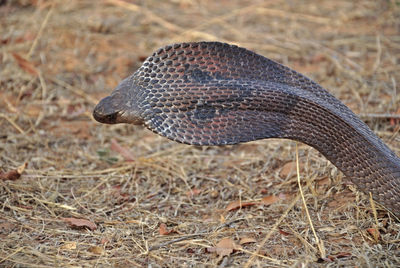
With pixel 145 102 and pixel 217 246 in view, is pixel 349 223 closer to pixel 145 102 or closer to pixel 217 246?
pixel 217 246

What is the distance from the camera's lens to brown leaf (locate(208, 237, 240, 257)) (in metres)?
3.00

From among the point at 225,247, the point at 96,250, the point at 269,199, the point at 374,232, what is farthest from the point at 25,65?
the point at 374,232

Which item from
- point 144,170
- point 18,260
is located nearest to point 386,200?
point 144,170

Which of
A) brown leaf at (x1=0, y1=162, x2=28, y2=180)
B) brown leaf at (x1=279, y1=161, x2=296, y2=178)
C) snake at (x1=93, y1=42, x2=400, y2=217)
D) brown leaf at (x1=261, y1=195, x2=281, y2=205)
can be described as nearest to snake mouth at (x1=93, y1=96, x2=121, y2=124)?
snake at (x1=93, y1=42, x2=400, y2=217)

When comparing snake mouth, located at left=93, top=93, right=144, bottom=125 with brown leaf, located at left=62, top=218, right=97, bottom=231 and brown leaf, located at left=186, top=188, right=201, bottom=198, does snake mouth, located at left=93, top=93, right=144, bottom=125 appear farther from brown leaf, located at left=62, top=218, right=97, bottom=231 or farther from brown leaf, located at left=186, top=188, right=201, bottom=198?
brown leaf, located at left=186, top=188, right=201, bottom=198

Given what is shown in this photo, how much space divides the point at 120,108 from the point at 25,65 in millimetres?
2916

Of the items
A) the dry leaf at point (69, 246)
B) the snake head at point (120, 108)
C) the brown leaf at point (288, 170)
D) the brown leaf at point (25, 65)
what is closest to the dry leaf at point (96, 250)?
the dry leaf at point (69, 246)

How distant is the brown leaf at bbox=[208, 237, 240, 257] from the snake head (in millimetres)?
858

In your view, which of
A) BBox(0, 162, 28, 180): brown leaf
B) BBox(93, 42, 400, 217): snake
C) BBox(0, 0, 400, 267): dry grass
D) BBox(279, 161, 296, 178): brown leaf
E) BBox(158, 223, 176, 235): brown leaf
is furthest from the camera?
BBox(279, 161, 296, 178): brown leaf

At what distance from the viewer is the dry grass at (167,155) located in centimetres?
310

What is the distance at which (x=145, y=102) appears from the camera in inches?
121

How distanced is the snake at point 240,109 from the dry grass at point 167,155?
1.23 feet

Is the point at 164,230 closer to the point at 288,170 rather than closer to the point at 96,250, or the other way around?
the point at 96,250

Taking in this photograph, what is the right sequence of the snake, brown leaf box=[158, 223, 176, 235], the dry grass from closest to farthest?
the snake, the dry grass, brown leaf box=[158, 223, 176, 235]
